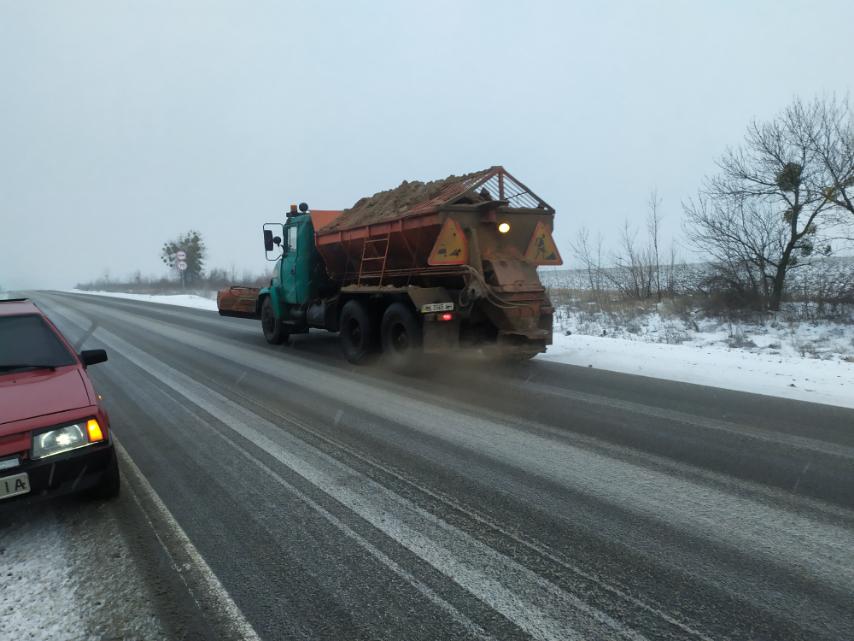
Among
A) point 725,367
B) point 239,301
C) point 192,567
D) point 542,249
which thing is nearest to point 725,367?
point 725,367

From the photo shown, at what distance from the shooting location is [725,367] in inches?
331

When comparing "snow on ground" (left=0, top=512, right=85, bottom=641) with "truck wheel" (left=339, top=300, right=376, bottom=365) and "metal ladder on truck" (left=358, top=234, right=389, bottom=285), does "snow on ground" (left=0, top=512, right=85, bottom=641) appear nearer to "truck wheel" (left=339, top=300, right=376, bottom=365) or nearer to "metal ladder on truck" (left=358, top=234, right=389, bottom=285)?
"truck wheel" (left=339, top=300, right=376, bottom=365)

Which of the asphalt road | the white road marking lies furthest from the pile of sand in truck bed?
the white road marking

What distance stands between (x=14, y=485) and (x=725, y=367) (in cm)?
893

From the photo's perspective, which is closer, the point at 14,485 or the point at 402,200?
the point at 14,485

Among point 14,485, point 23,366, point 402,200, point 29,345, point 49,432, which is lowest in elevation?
point 14,485

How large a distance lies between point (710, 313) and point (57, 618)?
16.5m

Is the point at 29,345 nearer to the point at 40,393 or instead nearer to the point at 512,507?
the point at 40,393

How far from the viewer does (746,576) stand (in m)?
2.79

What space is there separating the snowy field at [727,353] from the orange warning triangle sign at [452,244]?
9.14 ft

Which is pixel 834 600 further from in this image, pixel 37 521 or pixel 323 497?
pixel 37 521

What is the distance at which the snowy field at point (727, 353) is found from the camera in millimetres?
7301

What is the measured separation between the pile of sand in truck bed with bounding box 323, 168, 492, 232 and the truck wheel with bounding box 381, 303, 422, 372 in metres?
1.60

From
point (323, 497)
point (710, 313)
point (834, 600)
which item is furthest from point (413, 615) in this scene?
point (710, 313)
